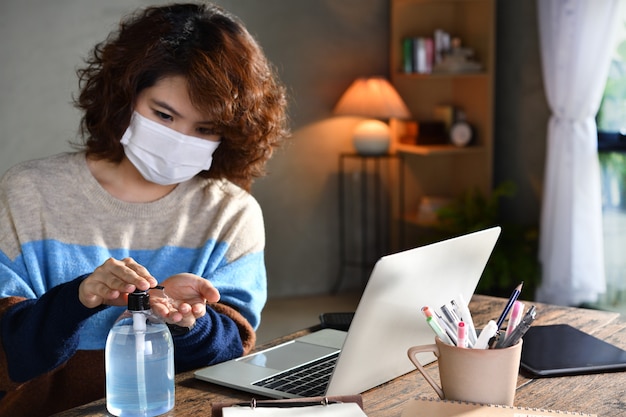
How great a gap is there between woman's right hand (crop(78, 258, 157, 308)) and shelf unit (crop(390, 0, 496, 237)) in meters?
3.48

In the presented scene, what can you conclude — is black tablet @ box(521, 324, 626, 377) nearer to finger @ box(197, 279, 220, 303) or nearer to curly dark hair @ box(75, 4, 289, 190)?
finger @ box(197, 279, 220, 303)

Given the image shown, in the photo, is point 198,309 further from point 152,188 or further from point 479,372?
point 152,188

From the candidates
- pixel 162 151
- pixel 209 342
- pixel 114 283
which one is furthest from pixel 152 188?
pixel 114 283

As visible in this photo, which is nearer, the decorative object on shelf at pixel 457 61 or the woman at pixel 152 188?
the woman at pixel 152 188

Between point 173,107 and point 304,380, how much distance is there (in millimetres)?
647

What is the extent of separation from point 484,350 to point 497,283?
3261mm

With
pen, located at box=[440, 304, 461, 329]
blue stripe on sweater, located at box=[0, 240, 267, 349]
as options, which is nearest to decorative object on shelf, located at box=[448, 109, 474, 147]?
blue stripe on sweater, located at box=[0, 240, 267, 349]

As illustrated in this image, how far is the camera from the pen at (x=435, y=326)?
118 cm

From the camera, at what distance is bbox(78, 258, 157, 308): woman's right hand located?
122cm

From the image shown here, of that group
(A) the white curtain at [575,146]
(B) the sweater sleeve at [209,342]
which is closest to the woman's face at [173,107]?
(B) the sweater sleeve at [209,342]

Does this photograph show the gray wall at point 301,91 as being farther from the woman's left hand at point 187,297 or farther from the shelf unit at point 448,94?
the woman's left hand at point 187,297

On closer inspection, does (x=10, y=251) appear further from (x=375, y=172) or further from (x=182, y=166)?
(x=375, y=172)

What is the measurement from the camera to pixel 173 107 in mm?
1751

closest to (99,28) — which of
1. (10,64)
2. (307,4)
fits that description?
(10,64)
